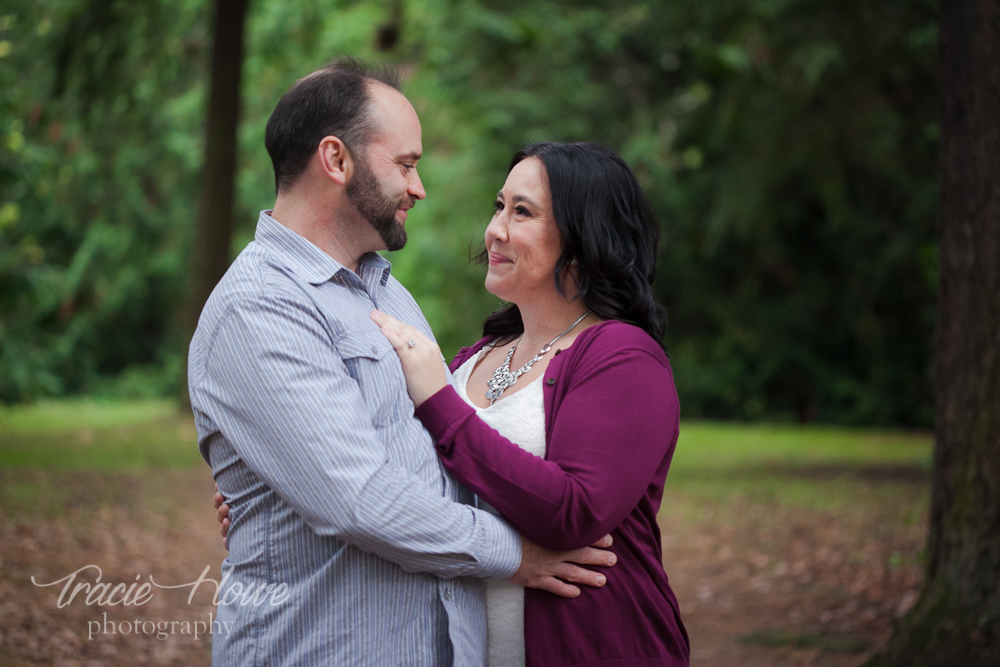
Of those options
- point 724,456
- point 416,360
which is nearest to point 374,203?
point 416,360

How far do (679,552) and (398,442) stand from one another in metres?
6.11

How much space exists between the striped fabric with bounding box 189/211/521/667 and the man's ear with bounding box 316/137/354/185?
6.9 inches

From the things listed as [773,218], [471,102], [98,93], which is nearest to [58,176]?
[98,93]

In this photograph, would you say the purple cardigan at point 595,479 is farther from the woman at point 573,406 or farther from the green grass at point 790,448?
the green grass at point 790,448

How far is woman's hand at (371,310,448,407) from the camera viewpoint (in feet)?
7.59

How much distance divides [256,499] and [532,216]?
3.51 ft

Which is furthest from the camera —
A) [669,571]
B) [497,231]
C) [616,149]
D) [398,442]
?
[616,149]

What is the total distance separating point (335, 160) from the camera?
2.30 m

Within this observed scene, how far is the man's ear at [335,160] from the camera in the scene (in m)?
2.29

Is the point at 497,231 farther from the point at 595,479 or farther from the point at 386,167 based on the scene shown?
the point at 595,479

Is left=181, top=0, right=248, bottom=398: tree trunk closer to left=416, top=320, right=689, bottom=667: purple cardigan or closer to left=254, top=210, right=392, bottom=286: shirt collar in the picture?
left=254, top=210, right=392, bottom=286: shirt collar

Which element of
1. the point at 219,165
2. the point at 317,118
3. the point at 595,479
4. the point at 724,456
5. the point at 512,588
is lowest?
the point at 724,456

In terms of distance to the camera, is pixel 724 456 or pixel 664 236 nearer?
pixel 724 456

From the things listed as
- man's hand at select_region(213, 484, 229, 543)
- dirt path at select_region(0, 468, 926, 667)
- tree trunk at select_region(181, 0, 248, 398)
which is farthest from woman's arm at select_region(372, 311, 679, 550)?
tree trunk at select_region(181, 0, 248, 398)
